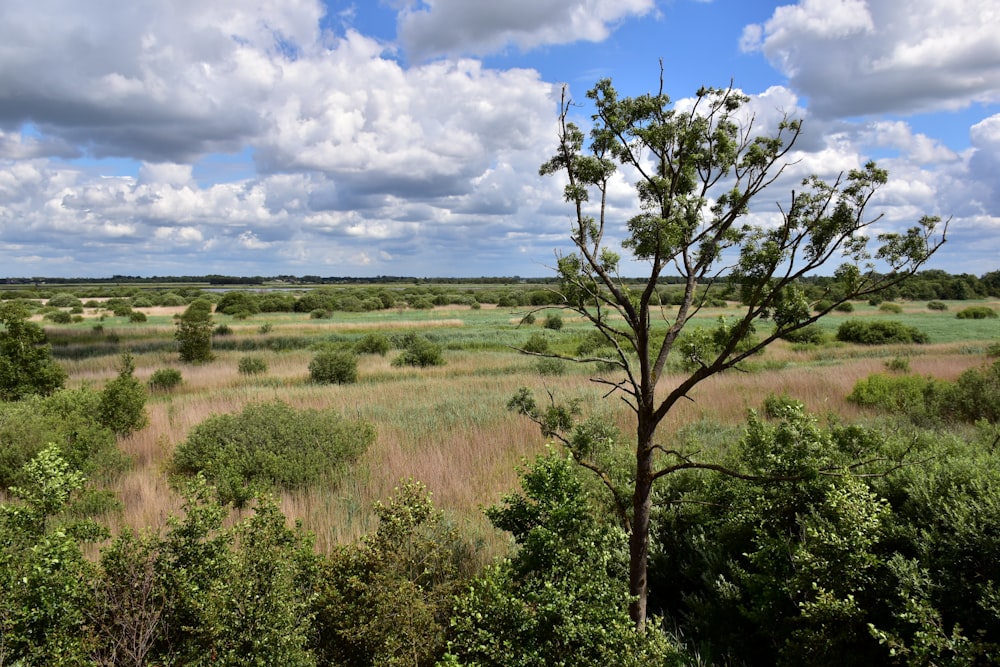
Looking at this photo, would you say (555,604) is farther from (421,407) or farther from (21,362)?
(21,362)

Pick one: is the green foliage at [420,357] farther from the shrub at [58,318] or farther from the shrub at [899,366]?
the shrub at [58,318]

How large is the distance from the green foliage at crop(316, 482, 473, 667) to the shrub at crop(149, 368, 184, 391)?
1805 cm

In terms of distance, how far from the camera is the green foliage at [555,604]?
8.30 feet

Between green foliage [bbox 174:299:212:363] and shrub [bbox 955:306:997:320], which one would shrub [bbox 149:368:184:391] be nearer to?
green foliage [bbox 174:299:212:363]

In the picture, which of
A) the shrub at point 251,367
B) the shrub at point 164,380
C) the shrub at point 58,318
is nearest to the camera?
the shrub at point 164,380

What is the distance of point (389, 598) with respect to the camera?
Answer: 2.82 meters

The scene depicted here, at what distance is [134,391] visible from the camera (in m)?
10.2

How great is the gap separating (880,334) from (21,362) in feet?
139

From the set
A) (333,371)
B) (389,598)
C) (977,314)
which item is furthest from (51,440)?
(977,314)

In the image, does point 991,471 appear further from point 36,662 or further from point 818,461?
point 36,662

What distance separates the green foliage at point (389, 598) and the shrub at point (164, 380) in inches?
711

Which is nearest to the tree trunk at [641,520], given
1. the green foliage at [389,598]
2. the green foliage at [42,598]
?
the green foliage at [389,598]

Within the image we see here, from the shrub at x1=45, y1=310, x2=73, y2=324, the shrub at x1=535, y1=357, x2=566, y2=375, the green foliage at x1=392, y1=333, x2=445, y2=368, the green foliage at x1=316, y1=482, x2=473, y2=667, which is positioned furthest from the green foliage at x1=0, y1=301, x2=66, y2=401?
the shrub at x1=45, y1=310, x2=73, y2=324

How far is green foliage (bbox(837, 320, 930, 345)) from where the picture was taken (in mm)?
33812
